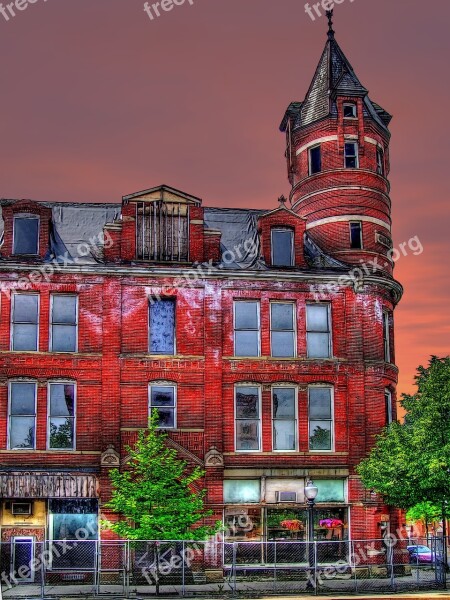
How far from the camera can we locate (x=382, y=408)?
35.3 metres

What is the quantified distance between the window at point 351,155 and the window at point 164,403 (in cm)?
1270

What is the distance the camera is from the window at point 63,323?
110 ft

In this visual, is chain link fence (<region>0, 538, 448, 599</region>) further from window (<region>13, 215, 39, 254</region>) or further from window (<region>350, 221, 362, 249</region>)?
window (<region>350, 221, 362, 249</region>)

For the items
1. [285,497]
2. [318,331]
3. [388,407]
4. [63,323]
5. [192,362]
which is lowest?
[285,497]

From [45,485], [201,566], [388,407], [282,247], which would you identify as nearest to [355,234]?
[282,247]

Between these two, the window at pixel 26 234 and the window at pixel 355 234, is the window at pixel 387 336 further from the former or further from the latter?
the window at pixel 26 234

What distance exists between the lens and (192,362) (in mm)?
33906

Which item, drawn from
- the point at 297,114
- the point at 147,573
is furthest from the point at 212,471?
the point at 297,114

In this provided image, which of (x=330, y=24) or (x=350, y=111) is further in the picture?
(x=330, y=24)

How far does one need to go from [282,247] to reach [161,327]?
20.3 feet

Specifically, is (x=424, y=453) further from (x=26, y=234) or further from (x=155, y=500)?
(x=26, y=234)

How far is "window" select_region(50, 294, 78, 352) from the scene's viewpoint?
33531 mm

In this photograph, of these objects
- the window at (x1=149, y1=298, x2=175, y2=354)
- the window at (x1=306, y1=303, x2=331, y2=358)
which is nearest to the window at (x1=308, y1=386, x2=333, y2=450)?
the window at (x1=306, y1=303, x2=331, y2=358)

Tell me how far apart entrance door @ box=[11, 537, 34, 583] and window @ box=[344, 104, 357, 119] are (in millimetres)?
22055
